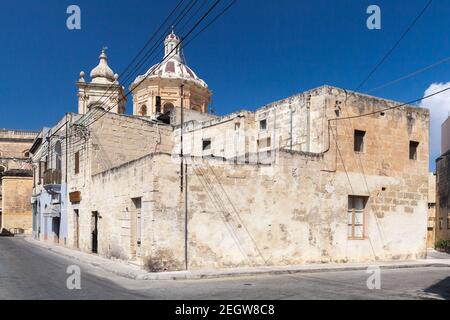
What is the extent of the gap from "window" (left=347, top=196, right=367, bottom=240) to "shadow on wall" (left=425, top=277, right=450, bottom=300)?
15.8 ft

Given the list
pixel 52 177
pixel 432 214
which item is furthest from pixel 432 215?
pixel 52 177

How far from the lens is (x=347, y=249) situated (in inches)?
703

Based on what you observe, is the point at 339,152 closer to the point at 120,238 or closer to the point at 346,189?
the point at 346,189

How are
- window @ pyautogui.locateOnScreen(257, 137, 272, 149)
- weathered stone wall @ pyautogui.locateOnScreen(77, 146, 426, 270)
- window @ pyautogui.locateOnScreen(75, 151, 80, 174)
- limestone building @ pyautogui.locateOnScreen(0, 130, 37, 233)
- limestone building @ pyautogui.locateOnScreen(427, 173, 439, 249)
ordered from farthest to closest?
1. limestone building @ pyautogui.locateOnScreen(0, 130, 37, 233)
2. limestone building @ pyautogui.locateOnScreen(427, 173, 439, 249)
3. window @ pyautogui.locateOnScreen(75, 151, 80, 174)
4. window @ pyautogui.locateOnScreen(257, 137, 272, 149)
5. weathered stone wall @ pyautogui.locateOnScreen(77, 146, 426, 270)

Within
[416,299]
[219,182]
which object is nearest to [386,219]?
[219,182]

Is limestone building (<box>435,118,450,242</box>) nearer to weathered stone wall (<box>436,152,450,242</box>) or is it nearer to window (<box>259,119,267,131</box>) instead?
weathered stone wall (<box>436,152,450,242</box>)

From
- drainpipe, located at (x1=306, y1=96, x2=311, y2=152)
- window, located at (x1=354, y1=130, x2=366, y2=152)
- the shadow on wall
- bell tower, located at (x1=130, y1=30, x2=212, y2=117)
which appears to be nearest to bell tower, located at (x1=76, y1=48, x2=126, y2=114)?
bell tower, located at (x1=130, y1=30, x2=212, y2=117)

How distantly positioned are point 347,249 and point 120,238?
329 inches

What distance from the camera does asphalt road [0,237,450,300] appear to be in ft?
32.8

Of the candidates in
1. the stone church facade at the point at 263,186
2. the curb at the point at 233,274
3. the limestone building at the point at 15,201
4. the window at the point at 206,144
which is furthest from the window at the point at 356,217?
the limestone building at the point at 15,201

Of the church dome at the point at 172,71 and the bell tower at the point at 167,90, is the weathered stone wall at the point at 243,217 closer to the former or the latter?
the bell tower at the point at 167,90

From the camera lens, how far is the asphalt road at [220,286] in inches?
394

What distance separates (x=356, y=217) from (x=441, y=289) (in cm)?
653

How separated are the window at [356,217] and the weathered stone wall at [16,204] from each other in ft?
114
